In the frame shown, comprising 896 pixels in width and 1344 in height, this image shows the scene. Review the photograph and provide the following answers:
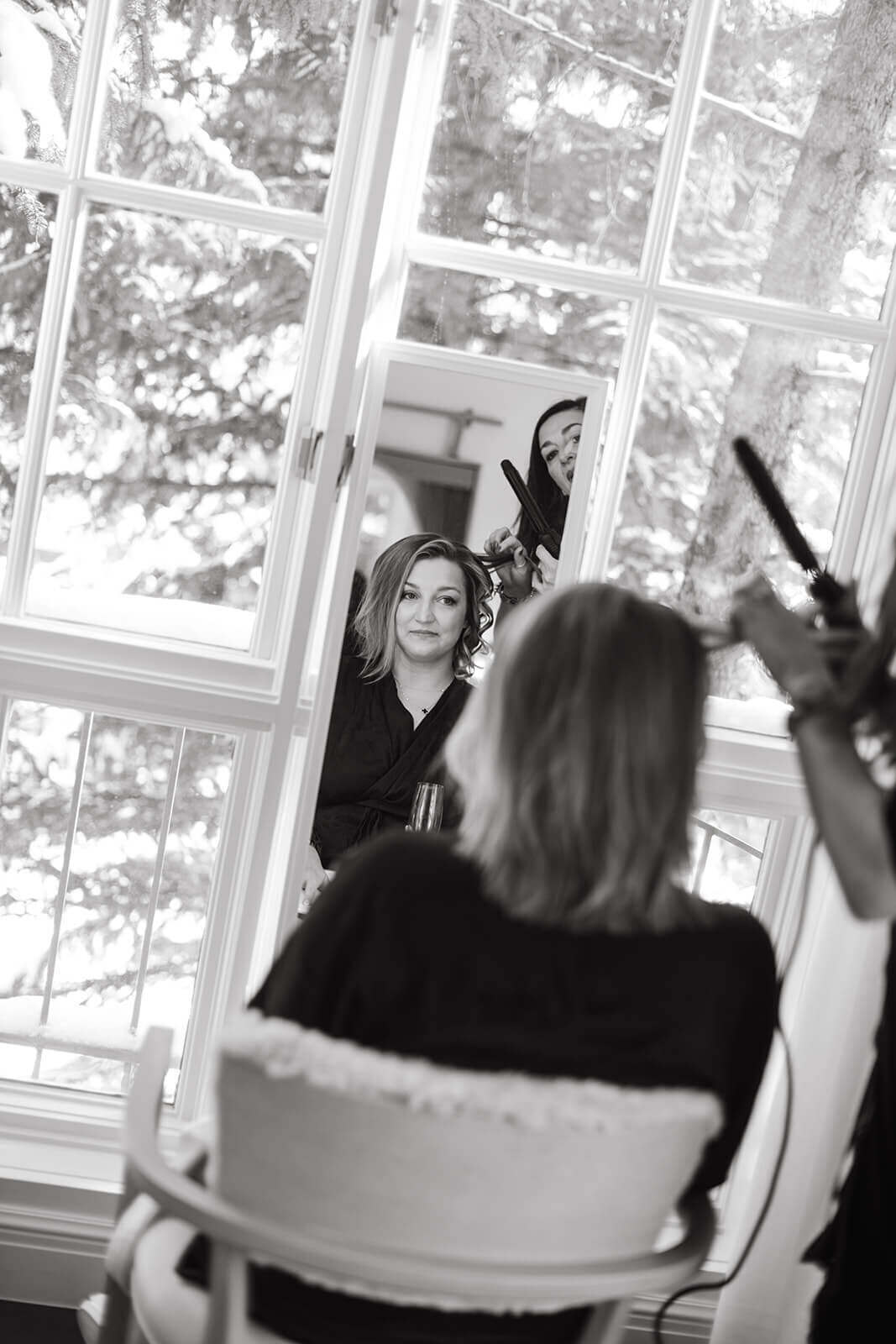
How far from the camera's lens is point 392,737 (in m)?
→ 2.21

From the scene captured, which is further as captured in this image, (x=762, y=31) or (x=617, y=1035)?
(x=762, y=31)

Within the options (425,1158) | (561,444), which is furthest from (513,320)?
(425,1158)

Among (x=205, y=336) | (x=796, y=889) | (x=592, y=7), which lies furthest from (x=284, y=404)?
(x=796, y=889)

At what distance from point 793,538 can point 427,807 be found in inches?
36.2

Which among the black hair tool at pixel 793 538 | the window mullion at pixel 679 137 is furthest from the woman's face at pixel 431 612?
the black hair tool at pixel 793 538

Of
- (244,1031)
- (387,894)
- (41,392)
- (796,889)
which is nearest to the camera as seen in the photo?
(244,1031)

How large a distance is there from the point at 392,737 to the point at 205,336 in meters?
0.74

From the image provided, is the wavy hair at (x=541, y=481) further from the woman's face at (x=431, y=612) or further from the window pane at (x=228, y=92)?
the window pane at (x=228, y=92)

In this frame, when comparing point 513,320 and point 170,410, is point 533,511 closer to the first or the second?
point 513,320

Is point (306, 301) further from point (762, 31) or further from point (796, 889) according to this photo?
point (796, 889)

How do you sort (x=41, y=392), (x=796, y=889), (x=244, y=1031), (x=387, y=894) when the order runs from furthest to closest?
(x=796, y=889) < (x=41, y=392) < (x=387, y=894) < (x=244, y=1031)

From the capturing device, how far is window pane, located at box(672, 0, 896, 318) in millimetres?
2252

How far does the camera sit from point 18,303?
2.20m

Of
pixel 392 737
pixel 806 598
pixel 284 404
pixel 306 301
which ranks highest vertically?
pixel 306 301
